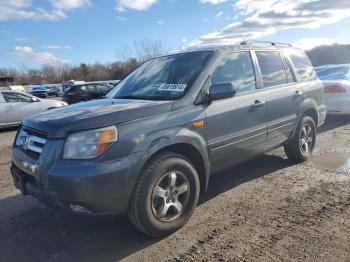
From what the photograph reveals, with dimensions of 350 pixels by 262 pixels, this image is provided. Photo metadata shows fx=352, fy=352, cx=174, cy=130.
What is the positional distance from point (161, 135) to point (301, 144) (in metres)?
3.24

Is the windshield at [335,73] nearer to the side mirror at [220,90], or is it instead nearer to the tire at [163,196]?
the side mirror at [220,90]

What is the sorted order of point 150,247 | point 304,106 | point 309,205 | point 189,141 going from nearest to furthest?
point 150,247
point 189,141
point 309,205
point 304,106

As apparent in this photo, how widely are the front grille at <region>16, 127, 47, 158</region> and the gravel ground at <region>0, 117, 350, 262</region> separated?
946 mm

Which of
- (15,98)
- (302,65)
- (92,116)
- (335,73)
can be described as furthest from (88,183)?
(15,98)

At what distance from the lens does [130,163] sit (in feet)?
10.4

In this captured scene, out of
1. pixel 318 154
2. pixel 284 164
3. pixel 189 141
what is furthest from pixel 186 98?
pixel 318 154

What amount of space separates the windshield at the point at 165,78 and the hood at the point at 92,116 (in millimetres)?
313

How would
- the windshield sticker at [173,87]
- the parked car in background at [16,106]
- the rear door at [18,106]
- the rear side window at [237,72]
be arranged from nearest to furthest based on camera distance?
the windshield sticker at [173,87], the rear side window at [237,72], the parked car in background at [16,106], the rear door at [18,106]

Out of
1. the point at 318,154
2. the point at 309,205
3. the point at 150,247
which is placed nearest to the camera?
the point at 150,247

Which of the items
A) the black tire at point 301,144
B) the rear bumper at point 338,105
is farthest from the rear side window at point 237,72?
the rear bumper at point 338,105

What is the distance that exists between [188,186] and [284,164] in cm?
267

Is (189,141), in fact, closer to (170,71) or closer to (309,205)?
(170,71)

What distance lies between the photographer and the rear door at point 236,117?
4027 millimetres

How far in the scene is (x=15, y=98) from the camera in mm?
12516
